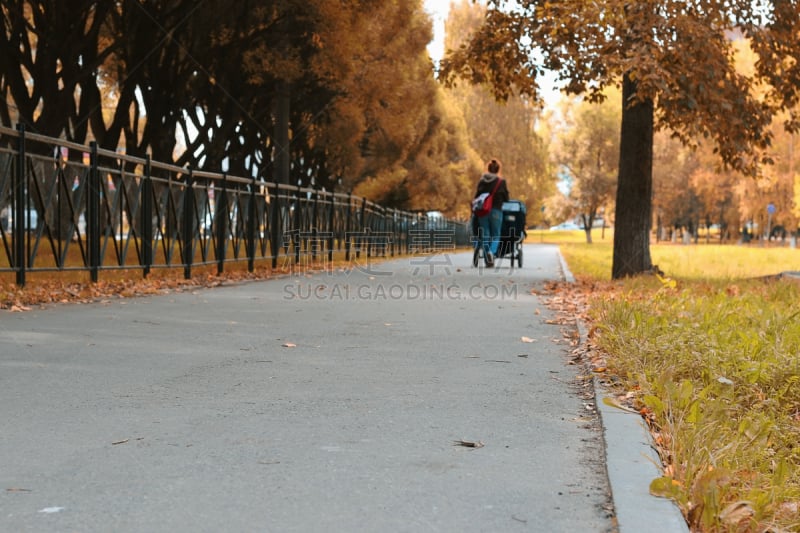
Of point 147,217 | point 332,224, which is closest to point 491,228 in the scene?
point 332,224

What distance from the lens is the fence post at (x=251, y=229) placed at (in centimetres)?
1780

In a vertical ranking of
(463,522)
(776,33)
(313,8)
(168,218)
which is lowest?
(463,522)

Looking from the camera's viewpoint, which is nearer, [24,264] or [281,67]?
[24,264]

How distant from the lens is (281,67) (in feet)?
75.1

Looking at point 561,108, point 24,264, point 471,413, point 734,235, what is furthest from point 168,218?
point 734,235

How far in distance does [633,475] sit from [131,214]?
35.1 feet

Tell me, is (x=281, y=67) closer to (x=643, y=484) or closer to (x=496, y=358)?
(x=496, y=358)

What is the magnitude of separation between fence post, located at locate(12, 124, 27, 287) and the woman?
9.21 meters

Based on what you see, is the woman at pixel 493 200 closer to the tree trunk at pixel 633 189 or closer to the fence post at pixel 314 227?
the tree trunk at pixel 633 189

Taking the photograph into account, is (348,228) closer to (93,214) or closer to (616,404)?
(93,214)

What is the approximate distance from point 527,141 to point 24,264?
58343 mm

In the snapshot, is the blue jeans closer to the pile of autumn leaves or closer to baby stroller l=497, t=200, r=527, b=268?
baby stroller l=497, t=200, r=527, b=268

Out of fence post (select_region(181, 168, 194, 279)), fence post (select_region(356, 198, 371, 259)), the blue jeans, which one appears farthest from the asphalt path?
fence post (select_region(356, 198, 371, 259))

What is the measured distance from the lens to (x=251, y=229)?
17859 mm
